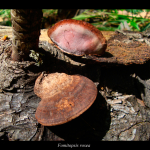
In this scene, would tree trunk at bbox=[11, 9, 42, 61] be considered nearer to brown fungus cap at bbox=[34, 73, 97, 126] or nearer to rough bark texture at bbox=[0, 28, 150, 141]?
rough bark texture at bbox=[0, 28, 150, 141]

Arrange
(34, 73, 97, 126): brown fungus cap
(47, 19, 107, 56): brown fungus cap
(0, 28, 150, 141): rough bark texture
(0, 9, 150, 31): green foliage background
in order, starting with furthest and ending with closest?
(0, 9, 150, 31): green foliage background < (47, 19, 107, 56): brown fungus cap < (0, 28, 150, 141): rough bark texture < (34, 73, 97, 126): brown fungus cap

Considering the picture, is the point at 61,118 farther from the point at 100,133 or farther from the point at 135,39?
the point at 135,39

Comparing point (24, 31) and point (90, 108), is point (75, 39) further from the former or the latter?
point (90, 108)

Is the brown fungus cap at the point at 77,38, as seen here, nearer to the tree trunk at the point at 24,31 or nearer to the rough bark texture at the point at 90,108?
the rough bark texture at the point at 90,108

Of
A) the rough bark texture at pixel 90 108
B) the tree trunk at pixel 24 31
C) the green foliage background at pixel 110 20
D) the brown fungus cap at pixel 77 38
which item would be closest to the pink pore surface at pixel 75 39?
the brown fungus cap at pixel 77 38

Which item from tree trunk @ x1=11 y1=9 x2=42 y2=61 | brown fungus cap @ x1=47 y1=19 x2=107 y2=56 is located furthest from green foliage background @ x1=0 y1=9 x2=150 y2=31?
tree trunk @ x1=11 y1=9 x2=42 y2=61

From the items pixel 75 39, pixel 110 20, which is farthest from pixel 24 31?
pixel 110 20
